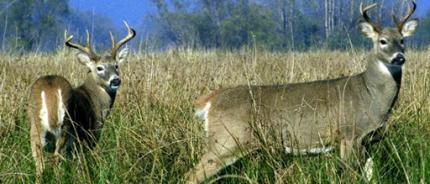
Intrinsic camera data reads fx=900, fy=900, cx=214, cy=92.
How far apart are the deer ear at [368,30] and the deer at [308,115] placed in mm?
102

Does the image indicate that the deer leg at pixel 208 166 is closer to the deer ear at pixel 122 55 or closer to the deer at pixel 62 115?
the deer at pixel 62 115

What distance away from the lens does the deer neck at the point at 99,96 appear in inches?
283

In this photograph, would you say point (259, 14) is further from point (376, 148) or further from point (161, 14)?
point (376, 148)

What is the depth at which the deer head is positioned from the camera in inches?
300

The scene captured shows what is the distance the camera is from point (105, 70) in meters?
7.75

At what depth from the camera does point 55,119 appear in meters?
6.18

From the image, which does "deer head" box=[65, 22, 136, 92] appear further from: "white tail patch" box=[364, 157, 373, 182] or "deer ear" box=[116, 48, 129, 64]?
"white tail patch" box=[364, 157, 373, 182]

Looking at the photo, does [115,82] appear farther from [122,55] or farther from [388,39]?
[388,39]

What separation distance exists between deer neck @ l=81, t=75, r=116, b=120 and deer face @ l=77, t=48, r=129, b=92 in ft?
0.11

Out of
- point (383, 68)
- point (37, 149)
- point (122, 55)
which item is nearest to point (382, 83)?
point (383, 68)

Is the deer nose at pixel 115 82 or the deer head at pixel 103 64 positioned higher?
the deer head at pixel 103 64

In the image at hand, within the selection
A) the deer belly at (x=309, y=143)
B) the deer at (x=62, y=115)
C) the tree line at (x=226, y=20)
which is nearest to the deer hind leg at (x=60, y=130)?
the deer at (x=62, y=115)

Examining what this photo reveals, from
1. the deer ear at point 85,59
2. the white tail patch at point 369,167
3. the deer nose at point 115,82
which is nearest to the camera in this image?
the white tail patch at point 369,167

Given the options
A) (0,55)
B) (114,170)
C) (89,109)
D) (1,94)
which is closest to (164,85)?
(89,109)
